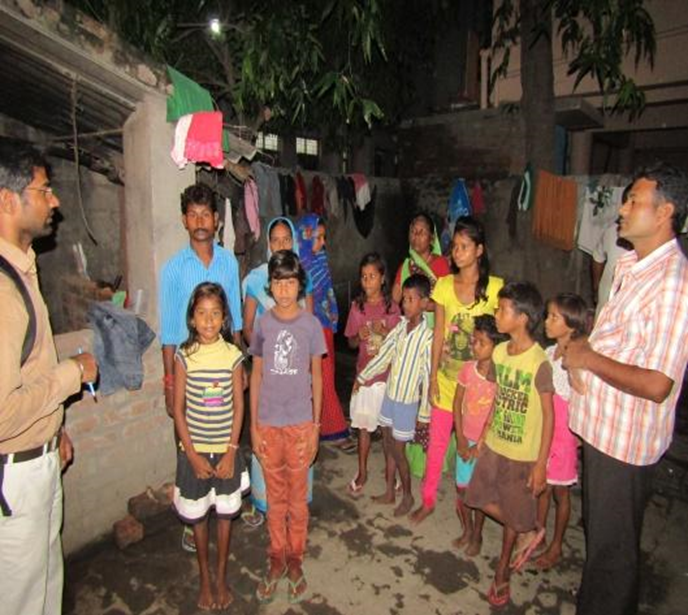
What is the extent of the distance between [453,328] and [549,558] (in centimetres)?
169

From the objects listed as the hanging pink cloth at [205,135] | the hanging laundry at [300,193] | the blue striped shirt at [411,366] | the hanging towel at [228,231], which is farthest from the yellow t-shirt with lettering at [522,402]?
the hanging laundry at [300,193]

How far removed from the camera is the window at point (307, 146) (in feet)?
42.8

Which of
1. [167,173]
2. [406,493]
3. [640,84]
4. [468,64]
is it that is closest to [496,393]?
[406,493]

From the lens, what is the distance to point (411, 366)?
3516mm

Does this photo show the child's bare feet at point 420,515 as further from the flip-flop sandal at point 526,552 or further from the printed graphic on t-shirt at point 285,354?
the printed graphic on t-shirt at point 285,354

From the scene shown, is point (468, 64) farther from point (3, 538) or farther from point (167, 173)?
point (3, 538)

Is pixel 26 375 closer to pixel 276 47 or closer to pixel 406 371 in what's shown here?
pixel 406 371

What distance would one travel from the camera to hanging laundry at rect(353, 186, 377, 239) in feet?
29.0

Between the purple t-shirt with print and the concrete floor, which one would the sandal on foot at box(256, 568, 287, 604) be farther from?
the purple t-shirt with print

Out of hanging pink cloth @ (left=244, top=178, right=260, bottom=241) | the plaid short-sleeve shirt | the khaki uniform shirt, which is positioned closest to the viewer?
the khaki uniform shirt

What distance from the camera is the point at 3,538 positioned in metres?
1.94

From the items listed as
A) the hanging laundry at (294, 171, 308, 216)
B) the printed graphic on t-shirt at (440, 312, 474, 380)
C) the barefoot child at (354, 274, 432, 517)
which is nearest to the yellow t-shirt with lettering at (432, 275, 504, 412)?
the printed graphic on t-shirt at (440, 312, 474, 380)

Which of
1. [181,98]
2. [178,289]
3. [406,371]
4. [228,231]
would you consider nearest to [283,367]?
[178,289]

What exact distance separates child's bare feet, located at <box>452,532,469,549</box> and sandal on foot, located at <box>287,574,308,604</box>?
3.68 ft
